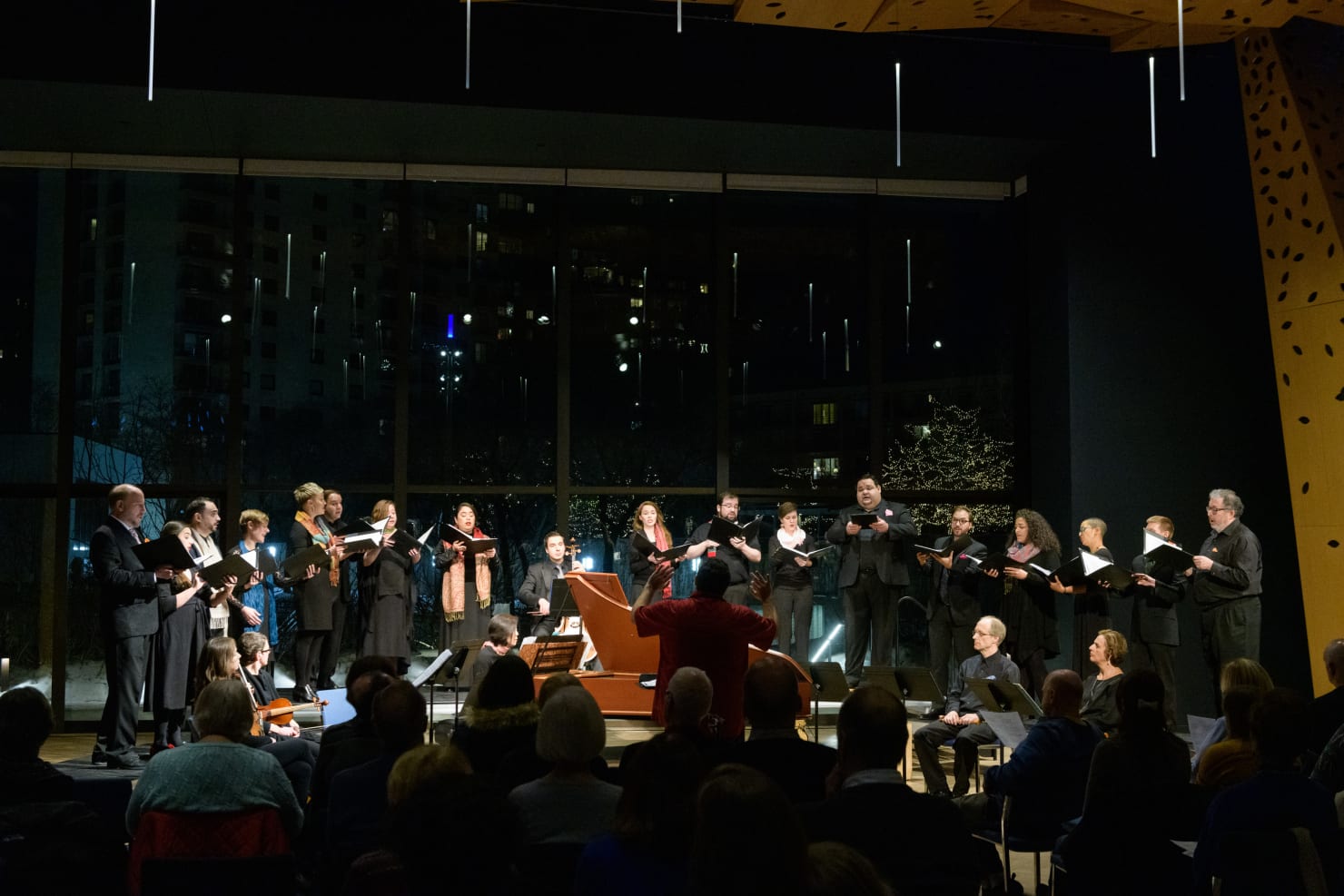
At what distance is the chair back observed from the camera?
3.16m

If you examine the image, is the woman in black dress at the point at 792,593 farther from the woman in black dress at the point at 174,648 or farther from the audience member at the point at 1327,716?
the audience member at the point at 1327,716

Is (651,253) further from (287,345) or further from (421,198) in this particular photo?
(287,345)

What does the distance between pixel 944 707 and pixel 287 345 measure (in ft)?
19.3

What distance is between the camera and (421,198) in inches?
397

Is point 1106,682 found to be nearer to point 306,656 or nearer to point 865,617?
point 865,617

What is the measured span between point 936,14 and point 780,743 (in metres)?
5.22

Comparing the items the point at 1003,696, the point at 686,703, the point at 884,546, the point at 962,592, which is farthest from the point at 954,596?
the point at 686,703

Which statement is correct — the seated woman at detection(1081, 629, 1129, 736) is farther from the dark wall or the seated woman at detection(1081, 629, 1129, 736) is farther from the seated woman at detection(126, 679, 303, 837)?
the seated woman at detection(126, 679, 303, 837)

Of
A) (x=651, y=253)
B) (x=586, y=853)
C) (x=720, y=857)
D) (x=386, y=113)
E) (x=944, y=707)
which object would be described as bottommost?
(x=944, y=707)

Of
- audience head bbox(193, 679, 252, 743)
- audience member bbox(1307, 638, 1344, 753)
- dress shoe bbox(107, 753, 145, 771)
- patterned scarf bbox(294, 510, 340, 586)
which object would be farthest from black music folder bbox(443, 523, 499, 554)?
audience member bbox(1307, 638, 1344, 753)

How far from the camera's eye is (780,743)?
3.72 meters

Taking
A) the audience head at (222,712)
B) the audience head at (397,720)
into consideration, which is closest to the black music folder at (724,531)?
the audience head at (397,720)

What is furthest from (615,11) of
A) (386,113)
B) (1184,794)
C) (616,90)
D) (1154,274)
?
(1184,794)

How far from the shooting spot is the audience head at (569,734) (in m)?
3.09
